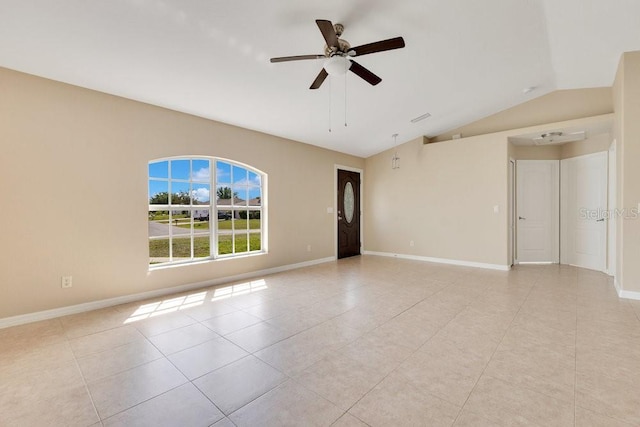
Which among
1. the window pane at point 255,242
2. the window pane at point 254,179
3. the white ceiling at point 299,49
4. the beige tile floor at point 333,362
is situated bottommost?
the beige tile floor at point 333,362

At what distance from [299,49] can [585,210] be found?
6.31 m

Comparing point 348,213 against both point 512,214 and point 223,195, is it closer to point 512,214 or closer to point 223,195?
point 223,195

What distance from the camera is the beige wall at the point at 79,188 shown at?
291cm

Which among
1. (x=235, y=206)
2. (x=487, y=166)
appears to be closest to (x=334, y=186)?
(x=235, y=206)

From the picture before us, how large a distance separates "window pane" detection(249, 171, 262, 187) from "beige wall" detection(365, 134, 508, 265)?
131 inches

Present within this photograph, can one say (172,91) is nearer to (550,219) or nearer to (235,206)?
(235,206)

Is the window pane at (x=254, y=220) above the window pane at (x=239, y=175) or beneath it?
beneath

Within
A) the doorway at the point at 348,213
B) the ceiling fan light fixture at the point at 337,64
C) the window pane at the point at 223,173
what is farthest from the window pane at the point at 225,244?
the ceiling fan light fixture at the point at 337,64

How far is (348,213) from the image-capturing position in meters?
7.18

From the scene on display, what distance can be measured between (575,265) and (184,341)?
720cm

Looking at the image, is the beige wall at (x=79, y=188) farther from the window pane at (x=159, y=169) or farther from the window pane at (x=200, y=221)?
the window pane at (x=200, y=221)

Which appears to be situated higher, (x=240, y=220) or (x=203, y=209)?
(x=203, y=209)

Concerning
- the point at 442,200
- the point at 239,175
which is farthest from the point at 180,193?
the point at 442,200

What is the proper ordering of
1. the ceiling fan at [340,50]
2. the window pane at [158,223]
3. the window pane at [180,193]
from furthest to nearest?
the window pane at [180,193] → the window pane at [158,223] → the ceiling fan at [340,50]
